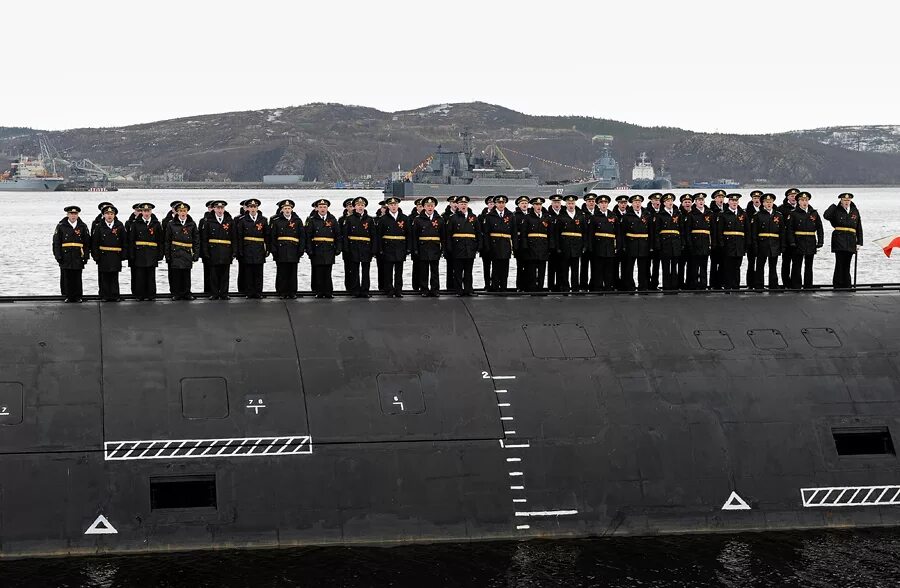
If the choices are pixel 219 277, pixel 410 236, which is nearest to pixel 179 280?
pixel 219 277

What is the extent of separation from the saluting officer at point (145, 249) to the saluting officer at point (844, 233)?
14.0 m

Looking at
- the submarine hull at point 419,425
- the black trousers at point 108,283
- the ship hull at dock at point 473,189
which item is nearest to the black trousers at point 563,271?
the submarine hull at point 419,425

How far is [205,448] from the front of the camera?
1748cm

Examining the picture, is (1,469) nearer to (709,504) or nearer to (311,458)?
(311,458)

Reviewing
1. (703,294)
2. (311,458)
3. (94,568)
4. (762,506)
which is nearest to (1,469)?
(94,568)

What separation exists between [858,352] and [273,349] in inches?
414

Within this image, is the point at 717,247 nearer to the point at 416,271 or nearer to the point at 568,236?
the point at 568,236

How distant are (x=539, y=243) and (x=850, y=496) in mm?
8125

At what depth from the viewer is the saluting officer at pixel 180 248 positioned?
72.1ft

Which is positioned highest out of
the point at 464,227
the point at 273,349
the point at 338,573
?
the point at 464,227

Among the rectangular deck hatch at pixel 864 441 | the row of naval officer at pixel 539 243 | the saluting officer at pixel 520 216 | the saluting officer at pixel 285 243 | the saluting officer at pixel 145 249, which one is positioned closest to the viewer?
the rectangular deck hatch at pixel 864 441

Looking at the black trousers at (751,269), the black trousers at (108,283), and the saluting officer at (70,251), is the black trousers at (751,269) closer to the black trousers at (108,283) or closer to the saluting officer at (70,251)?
the black trousers at (108,283)

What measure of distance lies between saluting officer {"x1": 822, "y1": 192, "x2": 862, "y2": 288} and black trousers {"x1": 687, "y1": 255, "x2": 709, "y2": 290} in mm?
2749

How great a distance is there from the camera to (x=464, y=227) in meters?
23.5
